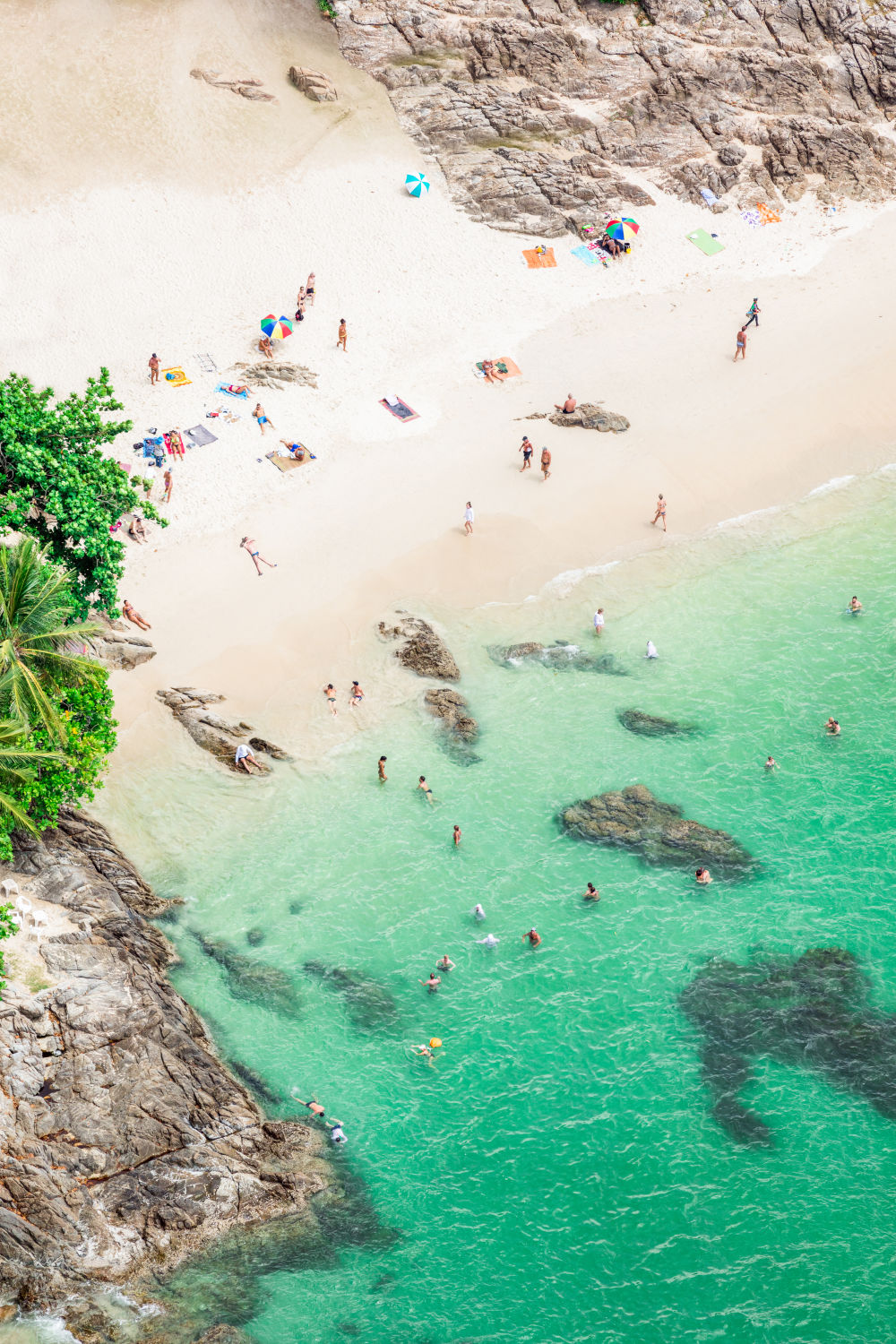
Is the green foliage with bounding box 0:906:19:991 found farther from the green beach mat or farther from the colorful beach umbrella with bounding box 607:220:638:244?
the green beach mat

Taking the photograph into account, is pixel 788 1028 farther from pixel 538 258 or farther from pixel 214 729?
pixel 538 258

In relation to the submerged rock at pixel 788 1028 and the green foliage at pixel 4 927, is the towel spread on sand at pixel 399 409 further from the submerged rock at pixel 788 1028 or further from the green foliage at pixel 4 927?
the green foliage at pixel 4 927

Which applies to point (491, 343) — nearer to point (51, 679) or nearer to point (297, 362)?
point (297, 362)

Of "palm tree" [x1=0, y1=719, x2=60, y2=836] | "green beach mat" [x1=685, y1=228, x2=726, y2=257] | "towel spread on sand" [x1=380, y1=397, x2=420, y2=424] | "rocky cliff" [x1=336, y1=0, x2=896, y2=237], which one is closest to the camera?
"palm tree" [x1=0, y1=719, x2=60, y2=836]

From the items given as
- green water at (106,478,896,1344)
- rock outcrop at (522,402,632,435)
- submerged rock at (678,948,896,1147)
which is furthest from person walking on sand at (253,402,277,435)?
submerged rock at (678,948,896,1147)

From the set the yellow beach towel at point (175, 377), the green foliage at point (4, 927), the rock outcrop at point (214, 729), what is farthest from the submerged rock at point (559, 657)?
the yellow beach towel at point (175, 377)

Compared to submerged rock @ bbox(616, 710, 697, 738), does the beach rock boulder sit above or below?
below
